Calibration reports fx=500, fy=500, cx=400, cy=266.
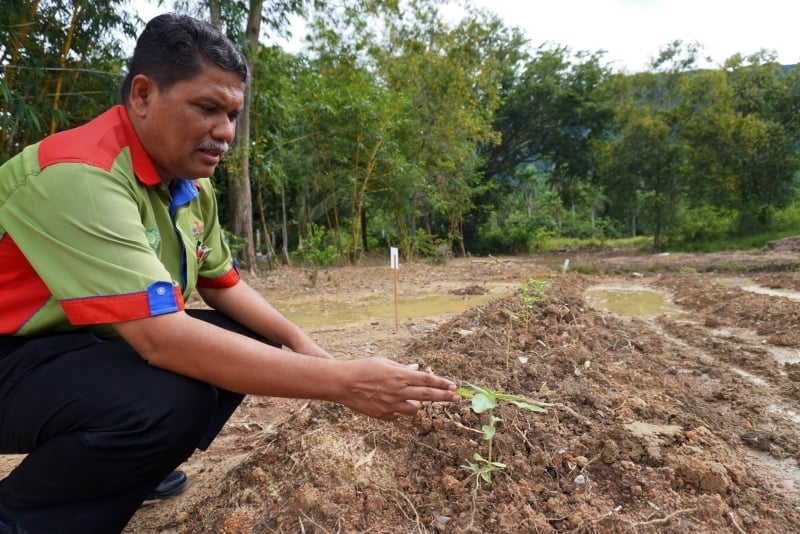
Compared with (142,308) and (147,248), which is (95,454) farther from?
(147,248)

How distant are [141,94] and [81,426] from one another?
77 centimetres

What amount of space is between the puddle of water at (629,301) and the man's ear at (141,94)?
188 inches

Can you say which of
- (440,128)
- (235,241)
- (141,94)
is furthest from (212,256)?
(440,128)

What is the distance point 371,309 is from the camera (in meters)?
5.71

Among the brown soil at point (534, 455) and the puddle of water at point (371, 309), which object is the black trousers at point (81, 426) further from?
the puddle of water at point (371, 309)

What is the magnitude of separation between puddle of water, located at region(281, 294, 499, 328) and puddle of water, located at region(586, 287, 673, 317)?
1342 millimetres

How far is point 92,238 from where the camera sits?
1.01 m

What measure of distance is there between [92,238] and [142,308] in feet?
0.56

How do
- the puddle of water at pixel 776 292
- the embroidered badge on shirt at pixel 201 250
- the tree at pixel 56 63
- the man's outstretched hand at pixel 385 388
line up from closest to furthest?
the man's outstretched hand at pixel 385 388 → the embroidered badge on shirt at pixel 201 250 → the tree at pixel 56 63 → the puddle of water at pixel 776 292

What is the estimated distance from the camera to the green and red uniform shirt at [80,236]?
101 cm

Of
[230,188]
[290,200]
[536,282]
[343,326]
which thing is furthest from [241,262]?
[290,200]

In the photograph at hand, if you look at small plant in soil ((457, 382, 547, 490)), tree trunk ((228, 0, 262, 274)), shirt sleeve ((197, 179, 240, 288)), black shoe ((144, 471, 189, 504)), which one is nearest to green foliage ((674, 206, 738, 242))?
tree trunk ((228, 0, 262, 274))

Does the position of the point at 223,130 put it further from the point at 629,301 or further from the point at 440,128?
the point at 440,128

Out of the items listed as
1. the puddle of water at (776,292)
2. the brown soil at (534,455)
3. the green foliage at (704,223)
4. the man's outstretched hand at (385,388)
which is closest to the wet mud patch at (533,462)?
the brown soil at (534,455)
